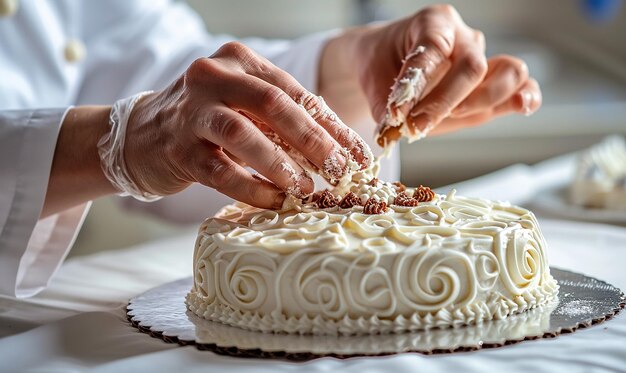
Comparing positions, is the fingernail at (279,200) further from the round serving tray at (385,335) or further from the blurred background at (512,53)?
the blurred background at (512,53)

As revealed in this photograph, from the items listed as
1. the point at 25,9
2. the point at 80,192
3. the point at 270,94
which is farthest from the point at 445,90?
the point at 25,9

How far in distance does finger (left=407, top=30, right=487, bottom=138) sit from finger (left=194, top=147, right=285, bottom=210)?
0.34 meters

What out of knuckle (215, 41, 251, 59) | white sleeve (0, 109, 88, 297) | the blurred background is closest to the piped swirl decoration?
knuckle (215, 41, 251, 59)

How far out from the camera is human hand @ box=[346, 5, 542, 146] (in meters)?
1.33

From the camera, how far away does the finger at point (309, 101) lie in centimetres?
108

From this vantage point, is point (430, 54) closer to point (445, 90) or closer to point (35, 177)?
point (445, 90)

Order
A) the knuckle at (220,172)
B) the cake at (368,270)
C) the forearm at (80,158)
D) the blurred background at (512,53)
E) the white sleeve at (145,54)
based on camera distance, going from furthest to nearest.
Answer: the blurred background at (512,53) < the white sleeve at (145,54) < the forearm at (80,158) < the knuckle at (220,172) < the cake at (368,270)

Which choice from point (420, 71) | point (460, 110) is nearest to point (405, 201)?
point (420, 71)

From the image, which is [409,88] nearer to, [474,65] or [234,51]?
[474,65]

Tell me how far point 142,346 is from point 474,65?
72 cm

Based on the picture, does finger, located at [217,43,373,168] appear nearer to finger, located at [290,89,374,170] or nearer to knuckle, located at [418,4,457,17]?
finger, located at [290,89,374,170]

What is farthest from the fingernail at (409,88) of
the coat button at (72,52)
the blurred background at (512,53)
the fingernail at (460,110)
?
the blurred background at (512,53)

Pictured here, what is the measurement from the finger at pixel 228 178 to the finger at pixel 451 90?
339mm

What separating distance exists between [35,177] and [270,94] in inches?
17.8
